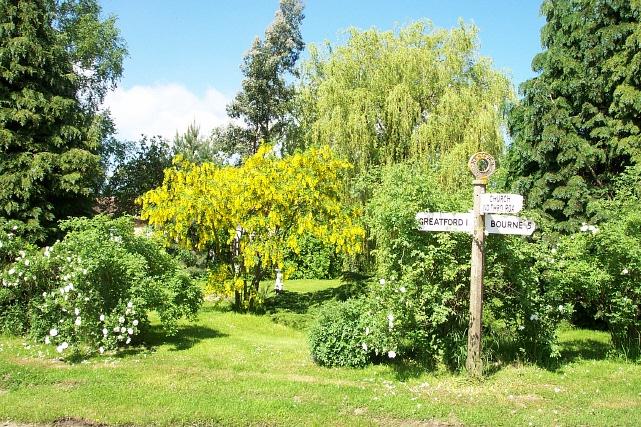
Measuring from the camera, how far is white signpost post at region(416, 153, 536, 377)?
6.92 meters

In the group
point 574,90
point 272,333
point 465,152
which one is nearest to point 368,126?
point 465,152

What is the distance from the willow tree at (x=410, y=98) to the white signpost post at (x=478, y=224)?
36.8 ft

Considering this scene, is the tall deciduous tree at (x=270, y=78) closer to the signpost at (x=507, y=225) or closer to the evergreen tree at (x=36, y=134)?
the evergreen tree at (x=36, y=134)

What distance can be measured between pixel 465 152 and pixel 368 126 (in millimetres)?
3417

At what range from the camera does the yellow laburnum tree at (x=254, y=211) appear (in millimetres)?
13516

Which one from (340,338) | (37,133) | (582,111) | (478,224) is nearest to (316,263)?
(37,133)

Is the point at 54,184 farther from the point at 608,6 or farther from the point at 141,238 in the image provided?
the point at 608,6

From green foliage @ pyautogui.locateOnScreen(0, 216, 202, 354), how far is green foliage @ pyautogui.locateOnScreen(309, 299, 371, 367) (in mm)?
2652

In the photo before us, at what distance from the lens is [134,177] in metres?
26.5

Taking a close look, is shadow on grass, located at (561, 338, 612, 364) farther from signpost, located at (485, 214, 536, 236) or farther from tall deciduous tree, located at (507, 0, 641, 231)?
tall deciduous tree, located at (507, 0, 641, 231)

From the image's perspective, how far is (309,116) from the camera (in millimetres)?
22344

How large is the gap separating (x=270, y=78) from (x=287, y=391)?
27.0m

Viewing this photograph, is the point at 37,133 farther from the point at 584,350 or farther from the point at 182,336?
the point at 584,350

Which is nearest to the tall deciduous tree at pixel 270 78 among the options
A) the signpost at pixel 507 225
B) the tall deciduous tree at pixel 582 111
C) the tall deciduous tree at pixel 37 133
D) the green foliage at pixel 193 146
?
the green foliage at pixel 193 146
